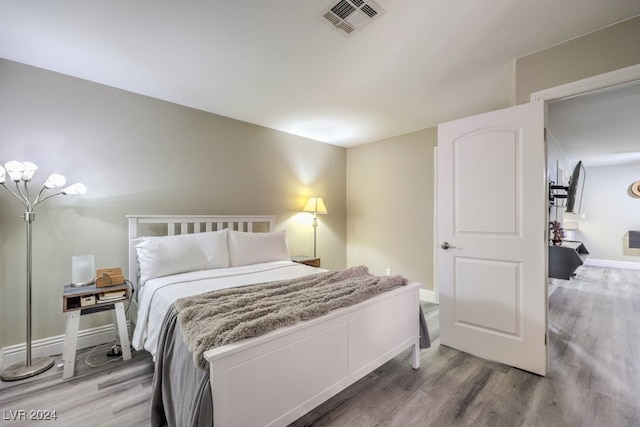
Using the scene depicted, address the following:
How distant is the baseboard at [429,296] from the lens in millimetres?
3660

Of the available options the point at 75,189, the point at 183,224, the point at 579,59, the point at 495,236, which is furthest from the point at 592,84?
the point at 75,189

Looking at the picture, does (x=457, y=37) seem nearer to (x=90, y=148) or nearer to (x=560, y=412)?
(x=560, y=412)

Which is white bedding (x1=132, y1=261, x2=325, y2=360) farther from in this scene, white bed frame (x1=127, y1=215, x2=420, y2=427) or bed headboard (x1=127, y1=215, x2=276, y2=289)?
white bed frame (x1=127, y1=215, x2=420, y2=427)

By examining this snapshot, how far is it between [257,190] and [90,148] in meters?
1.72

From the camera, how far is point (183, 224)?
2.89 metres

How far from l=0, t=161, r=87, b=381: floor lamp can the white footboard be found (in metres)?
1.95

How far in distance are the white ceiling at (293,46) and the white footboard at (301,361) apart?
69.4 inches

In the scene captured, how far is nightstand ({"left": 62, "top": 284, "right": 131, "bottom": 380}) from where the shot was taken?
197 cm

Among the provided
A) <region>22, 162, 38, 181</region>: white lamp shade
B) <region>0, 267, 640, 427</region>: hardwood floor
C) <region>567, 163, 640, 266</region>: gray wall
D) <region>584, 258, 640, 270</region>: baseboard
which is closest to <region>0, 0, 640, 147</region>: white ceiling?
<region>22, 162, 38, 181</region>: white lamp shade

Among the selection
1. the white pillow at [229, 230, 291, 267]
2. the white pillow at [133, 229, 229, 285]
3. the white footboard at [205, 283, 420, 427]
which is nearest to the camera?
the white footboard at [205, 283, 420, 427]

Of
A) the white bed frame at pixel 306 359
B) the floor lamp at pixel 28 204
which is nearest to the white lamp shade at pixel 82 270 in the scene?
the floor lamp at pixel 28 204

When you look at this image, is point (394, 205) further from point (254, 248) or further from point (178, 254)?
point (178, 254)

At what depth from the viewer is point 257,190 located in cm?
360

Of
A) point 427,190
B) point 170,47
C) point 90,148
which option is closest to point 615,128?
point 427,190
